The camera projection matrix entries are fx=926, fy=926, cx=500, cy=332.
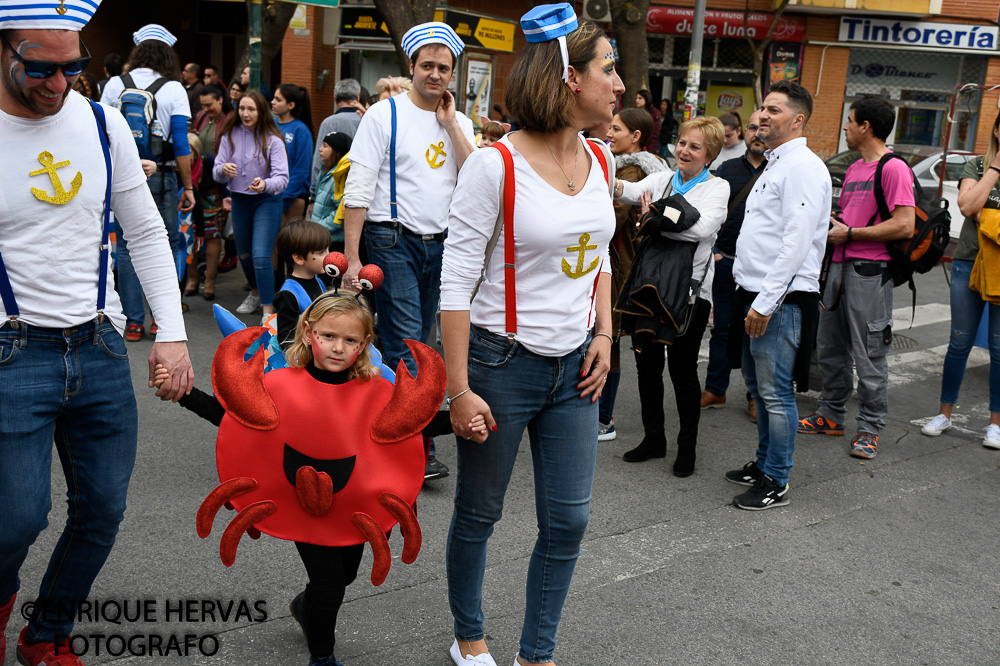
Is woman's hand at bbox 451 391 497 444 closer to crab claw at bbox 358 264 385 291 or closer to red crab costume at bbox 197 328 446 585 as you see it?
red crab costume at bbox 197 328 446 585

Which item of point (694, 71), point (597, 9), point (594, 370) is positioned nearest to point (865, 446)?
point (594, 370)

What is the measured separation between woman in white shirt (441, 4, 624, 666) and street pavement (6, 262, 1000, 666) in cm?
56

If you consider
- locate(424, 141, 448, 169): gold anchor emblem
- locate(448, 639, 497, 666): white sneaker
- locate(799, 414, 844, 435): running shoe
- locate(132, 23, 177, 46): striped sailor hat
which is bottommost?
locate(448, 639, 497, 666): white sneaker

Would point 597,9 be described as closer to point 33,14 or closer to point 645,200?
point 645,200

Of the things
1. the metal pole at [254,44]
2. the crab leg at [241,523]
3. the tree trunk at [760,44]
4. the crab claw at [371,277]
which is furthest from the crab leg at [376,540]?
the tree trunk at [760,44]

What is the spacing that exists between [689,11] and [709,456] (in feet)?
64.9

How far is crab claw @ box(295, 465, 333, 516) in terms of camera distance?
2648 mm

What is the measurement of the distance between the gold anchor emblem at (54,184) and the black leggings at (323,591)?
1178 mm

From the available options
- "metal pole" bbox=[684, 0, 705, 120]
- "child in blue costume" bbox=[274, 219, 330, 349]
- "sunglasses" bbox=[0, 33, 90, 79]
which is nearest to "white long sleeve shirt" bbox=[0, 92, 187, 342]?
"sunglasses" bbox=[0, 33, 90, 79]

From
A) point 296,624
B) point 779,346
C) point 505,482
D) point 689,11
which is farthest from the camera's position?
point 689,11

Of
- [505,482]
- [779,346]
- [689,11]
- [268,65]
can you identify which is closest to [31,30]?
[505,482]

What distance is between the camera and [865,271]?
18.4ft

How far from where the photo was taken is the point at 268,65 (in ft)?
44.5

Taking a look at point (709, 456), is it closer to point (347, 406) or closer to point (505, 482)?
point (505, 482)
